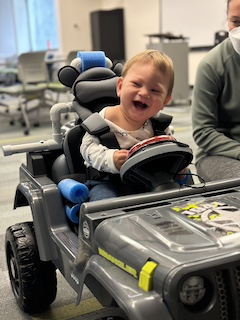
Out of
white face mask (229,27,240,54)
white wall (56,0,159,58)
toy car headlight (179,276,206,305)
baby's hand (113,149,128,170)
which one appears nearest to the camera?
toy car headlight (179,276,206,305)

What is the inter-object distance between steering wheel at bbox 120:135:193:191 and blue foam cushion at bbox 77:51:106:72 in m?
0.66

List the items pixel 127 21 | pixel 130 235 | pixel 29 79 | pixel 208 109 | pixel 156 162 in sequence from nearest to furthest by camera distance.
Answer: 1. pixel 130 235
2. pixel 156 162
3. pixel 208 109
4. pixel 29 79
5. pixel 127 21

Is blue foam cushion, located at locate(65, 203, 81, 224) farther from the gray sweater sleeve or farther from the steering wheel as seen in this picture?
the gray sweater sleeve

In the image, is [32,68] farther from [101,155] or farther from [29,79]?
[101,155]

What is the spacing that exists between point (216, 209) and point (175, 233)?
0.54 ft

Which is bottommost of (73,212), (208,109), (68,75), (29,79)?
(29,79)

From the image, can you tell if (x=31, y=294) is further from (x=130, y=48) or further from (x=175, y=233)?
(x=130, y=48)

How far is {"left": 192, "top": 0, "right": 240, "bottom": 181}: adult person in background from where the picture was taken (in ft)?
5.60

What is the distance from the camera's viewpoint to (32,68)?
5527 mm

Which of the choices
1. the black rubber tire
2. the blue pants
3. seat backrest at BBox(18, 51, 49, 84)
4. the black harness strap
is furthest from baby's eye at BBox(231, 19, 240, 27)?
seat backrest at BBox(18, 51, 49, 84)

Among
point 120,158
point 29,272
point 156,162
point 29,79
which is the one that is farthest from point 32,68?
point 156,162

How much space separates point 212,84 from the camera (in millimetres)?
1743

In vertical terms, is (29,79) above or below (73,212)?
below

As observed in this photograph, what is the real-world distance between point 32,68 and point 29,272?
433cm
